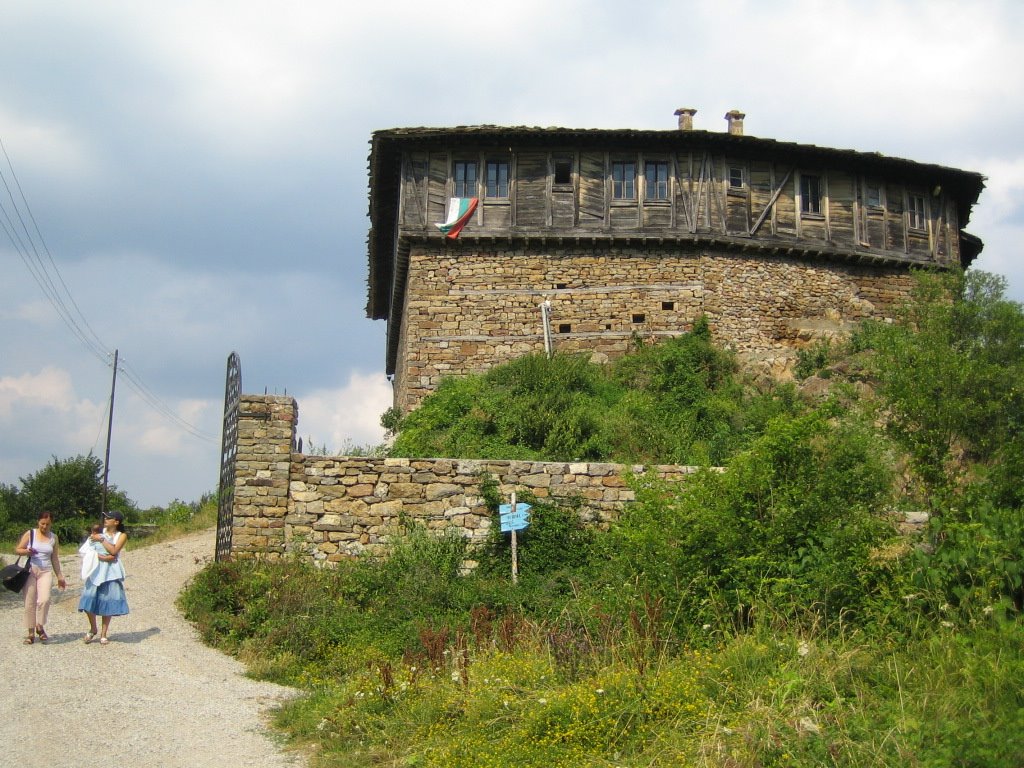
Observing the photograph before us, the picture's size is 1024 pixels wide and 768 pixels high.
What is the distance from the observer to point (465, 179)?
22.2m

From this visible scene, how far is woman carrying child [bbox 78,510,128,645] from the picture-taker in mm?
10391

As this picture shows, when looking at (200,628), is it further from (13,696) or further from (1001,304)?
(1001,304)

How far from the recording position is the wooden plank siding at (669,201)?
2212cm

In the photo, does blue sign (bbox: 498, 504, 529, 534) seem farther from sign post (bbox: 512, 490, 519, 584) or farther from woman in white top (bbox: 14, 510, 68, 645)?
woman in white top (bbox: 14, 510, 68, 645)

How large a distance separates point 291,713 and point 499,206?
15644mm

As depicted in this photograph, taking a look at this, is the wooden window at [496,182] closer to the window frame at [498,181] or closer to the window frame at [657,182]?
the window frame at [498,181]

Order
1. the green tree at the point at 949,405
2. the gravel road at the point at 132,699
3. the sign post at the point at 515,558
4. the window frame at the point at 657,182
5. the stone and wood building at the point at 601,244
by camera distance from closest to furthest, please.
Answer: the gravel road at the point at 132,699 < the green tree at the point at 949,405 < the sign post at the point at 515,558 < the stone and wood building at the point at 601,244 < the window frame at the point at 657,182

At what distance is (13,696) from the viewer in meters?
8.28

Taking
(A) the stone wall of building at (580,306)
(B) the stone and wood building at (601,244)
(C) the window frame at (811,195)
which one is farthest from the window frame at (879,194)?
(A) the stone wall of building at (580,306)

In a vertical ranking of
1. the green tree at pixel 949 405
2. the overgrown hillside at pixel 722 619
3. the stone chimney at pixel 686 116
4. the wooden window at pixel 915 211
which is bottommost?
the overgrown hillside at pixel 722 619

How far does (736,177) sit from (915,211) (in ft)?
17.1

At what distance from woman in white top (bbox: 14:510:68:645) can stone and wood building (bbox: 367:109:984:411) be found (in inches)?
427

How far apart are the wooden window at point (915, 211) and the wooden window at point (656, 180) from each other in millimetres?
6731

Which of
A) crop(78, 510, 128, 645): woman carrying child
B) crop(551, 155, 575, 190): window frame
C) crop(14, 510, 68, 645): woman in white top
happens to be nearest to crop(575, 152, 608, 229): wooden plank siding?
crop(551, 155, 575, 190): window frame
